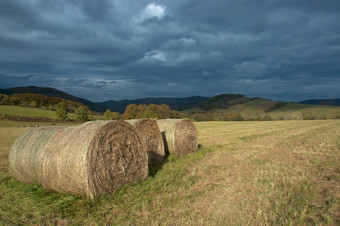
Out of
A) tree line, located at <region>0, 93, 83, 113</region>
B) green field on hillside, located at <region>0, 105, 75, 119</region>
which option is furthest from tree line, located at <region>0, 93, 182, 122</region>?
green field on hillside, located at <region>0, 105, 75, 119</region>

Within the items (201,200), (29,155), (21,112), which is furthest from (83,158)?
(21,112)

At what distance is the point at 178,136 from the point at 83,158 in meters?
5.84

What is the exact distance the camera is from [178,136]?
10.4m

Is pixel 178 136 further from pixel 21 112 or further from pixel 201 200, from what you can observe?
pixel 21 112

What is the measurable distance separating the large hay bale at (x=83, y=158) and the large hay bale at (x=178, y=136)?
3649mm

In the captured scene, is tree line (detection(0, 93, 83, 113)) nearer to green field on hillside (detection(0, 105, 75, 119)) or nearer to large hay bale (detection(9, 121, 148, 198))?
green field on hillside (detection(0, 105, 75, 119))

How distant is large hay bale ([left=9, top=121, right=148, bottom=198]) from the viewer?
5086mm

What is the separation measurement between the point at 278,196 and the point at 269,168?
2.50 metres

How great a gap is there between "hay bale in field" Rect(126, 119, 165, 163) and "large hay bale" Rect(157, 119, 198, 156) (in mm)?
714

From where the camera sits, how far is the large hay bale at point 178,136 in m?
10.2

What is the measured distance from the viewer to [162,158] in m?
9.38

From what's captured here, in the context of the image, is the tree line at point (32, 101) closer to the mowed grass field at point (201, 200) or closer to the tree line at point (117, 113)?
the tree line at point (117, 113)

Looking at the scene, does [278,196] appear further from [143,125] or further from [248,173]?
[143,125]

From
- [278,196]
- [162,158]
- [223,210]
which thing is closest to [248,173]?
[278,196]
